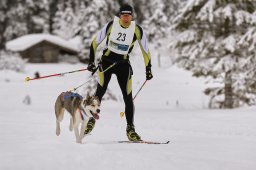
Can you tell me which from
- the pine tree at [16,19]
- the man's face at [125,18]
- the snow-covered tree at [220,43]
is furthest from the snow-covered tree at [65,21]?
the man's face at [125,18]

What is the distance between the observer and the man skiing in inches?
296

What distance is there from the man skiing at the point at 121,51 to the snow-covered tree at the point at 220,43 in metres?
10.2

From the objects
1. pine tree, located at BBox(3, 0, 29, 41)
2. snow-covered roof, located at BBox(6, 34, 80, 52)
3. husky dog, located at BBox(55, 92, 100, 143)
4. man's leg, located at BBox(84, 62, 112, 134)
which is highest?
pine tree, located at BBox(3, 0, 29, 41)

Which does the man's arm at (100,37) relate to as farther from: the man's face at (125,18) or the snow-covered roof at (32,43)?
the snow-covered roof at (32,43)

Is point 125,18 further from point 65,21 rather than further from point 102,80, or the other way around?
point 65,21

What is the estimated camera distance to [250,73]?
16.8 metres

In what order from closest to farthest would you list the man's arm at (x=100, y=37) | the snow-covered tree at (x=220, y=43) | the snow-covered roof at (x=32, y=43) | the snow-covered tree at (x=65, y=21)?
1. the man's arm at (x=100, y=37)
2. the snow-covered tree at (x=220, y=43)
3. the snow-covered roof at (x=32, y=43)
4. the snow-covered tree at (x=65, y=21)

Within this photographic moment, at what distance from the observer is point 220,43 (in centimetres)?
1809

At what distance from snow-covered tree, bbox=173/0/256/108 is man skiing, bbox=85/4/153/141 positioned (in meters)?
10.2

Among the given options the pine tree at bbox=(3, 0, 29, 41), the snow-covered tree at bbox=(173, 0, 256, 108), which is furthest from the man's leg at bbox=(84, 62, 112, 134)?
the pine tree at bbox=(3, 0, 29, 41)

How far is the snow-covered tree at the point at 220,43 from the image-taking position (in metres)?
17.5

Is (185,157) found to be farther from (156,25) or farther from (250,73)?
(156,25)

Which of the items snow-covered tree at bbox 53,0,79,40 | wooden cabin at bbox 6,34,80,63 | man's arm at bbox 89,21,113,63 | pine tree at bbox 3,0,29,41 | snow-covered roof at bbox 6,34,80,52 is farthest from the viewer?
snow-covered tree at bbox 53,0,79,40

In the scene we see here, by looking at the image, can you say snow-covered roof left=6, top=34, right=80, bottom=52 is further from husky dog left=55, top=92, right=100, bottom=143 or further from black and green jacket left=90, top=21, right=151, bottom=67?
husky dog left=55, top=92, right=100, bottom=143
